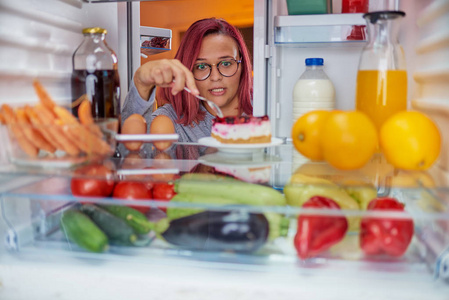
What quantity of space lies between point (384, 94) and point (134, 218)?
0.54 meters

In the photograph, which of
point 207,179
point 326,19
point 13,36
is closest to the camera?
point 207,179

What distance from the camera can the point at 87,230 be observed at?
0.72 meters

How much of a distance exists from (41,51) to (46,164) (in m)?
0.37

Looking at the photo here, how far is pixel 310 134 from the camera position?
84 cm

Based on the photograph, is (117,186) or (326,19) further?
(326,19)

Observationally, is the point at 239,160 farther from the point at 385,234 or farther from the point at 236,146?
the point at 385,234

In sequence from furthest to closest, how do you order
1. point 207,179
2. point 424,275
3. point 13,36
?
1. point 13,36
2. point 207,179
3. point 424,275

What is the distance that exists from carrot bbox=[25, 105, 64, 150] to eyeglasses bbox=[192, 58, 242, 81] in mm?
1575

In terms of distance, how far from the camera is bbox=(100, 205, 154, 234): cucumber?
730 mm

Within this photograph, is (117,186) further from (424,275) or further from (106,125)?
(424,275)

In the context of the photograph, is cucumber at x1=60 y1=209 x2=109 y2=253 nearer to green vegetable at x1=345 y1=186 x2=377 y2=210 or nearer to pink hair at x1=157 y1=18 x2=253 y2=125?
green vegetable at x1=345 y1=186 x2=377 y2=210

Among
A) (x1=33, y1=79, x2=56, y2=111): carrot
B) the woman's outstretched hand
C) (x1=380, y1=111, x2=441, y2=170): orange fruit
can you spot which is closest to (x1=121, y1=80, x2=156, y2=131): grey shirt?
the woman's outstretched hand

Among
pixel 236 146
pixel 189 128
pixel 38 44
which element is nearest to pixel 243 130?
pixel 236 146

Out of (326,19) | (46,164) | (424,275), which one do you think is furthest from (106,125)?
(326,19)
